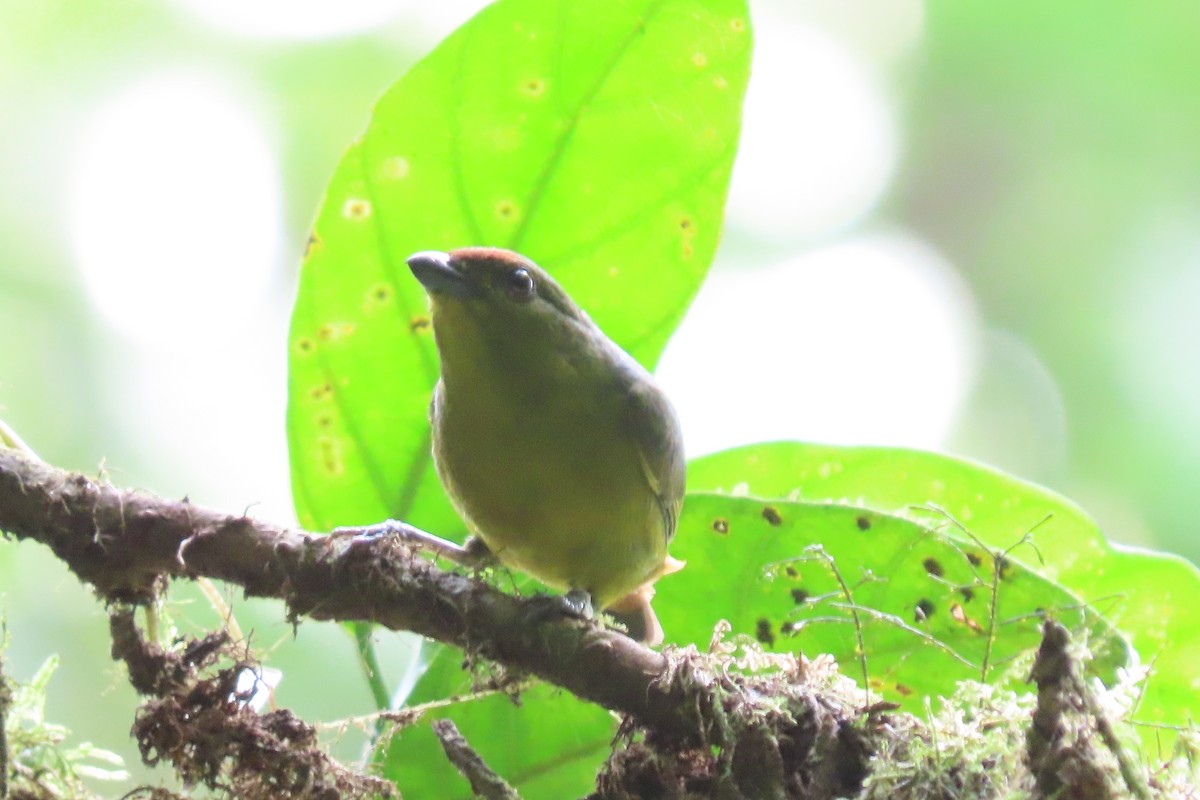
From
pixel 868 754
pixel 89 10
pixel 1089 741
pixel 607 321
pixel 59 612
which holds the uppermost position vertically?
pixel 89 10

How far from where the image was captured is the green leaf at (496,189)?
2340mm

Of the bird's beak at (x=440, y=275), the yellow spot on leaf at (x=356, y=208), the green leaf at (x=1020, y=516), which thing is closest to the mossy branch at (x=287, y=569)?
the bird's beak at (x=440, y=275)

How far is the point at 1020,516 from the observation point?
228 cm

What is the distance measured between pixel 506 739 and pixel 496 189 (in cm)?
122

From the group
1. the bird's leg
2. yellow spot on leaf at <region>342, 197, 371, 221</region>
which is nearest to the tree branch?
the bird's leg

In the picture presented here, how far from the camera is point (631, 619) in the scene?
239 centimetres

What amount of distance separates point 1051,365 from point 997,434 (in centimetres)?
46

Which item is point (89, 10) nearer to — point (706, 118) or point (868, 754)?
point (706, 118)

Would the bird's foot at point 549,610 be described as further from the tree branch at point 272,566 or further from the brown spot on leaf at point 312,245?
the brown spot on leaf at point 312,245

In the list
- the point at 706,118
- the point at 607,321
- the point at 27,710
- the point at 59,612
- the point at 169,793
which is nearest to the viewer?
the point at 169,793

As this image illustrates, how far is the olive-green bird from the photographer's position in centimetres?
216

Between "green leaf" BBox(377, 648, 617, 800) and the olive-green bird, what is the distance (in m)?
0.25

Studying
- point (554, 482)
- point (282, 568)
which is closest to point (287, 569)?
point (282, 568)

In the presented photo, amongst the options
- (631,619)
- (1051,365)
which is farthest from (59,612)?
(1051,365)
